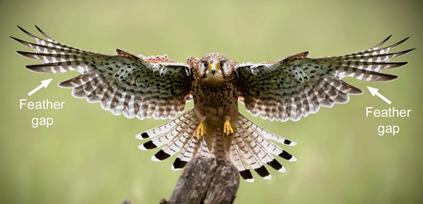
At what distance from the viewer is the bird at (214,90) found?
8.88m

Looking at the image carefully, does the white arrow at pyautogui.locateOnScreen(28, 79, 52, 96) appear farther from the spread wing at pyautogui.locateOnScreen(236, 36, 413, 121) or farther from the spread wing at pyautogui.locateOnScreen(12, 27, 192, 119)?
the spread wing at pyautogui.locateOnScreen(236, 36, 413, 121)

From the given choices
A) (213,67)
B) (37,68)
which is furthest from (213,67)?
(37,68)

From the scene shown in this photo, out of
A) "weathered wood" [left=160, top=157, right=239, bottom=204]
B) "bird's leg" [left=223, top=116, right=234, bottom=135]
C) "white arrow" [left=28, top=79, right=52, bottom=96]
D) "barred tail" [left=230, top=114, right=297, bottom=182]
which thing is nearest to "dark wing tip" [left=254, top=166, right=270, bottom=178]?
"barred tail" [left=230, top=114, right=297, bottom=182]

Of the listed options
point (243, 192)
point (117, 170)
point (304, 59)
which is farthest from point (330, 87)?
Result: point (117, 170)

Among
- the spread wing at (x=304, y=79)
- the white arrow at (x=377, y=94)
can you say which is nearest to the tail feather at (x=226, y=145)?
the spread wing at (x=304, y=79)

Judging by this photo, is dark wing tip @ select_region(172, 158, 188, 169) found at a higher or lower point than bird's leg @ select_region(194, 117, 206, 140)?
lower

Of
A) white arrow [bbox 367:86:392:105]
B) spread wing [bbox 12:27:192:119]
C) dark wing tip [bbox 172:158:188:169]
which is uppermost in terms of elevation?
spread wing [bbox 12:27:192:119]

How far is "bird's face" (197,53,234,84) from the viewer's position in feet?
29.5

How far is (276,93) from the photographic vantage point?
926cm

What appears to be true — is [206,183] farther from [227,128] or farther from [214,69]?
[227,128]

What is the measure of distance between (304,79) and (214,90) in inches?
29.8

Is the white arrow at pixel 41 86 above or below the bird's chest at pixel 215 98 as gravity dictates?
above

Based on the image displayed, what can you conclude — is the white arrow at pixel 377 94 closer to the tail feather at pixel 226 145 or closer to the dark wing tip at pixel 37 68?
the tail feather at pixel 226 145

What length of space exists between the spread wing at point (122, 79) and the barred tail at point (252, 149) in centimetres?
56
